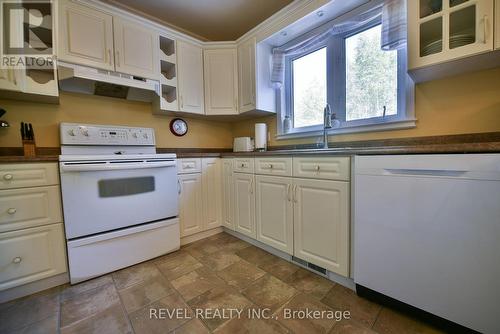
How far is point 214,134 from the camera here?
2.88 metres

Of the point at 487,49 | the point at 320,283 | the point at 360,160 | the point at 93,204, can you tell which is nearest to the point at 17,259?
the point at 93,204

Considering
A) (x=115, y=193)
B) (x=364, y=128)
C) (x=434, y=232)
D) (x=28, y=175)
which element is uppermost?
(x=364, y=128)

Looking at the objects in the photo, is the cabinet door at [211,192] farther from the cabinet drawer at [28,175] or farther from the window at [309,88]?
the cabinet drawer at [28,175]

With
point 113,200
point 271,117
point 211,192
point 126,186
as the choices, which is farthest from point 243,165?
point 113,200

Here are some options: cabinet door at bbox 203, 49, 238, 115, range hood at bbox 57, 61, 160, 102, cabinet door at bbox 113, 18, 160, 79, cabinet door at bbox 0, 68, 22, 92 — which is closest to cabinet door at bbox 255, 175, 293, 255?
cabinet door at bbox 203, 49, 238, 115

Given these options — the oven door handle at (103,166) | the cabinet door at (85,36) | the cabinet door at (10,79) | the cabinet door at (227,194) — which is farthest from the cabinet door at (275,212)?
the cabinet door at (10,79)

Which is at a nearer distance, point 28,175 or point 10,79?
point 28,175

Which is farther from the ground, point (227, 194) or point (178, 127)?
point (178, 127)

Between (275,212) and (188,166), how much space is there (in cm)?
99

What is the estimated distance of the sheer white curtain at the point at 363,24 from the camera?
1.33m

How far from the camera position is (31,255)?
4.38 ft

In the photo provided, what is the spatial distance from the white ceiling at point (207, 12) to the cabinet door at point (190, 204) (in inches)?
67.8

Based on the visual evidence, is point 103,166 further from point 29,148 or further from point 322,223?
point 322,223

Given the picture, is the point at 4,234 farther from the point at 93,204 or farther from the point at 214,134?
the point at 214,134
